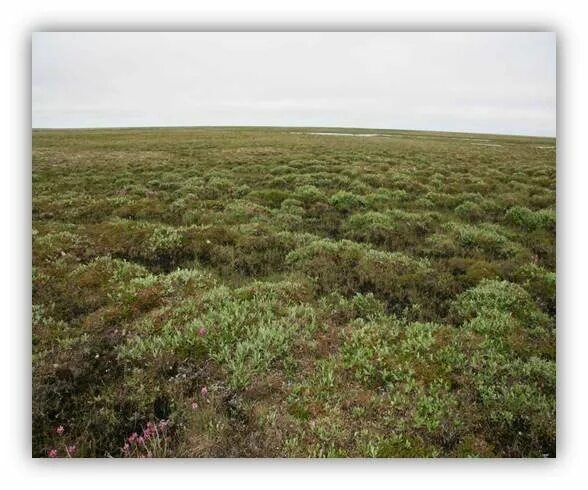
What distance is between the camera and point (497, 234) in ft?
26.4

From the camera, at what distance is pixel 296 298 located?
23.0 ft

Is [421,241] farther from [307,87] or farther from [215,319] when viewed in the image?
[215,319]

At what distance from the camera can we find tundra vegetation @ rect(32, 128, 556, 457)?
5.53 m

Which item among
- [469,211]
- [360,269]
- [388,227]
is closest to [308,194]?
[388,227]

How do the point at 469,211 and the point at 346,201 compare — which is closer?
the point at 469,211

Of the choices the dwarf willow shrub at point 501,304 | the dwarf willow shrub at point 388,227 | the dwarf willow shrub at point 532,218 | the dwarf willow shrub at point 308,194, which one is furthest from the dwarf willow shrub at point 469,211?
the dwarf willow shrub at point 308,194

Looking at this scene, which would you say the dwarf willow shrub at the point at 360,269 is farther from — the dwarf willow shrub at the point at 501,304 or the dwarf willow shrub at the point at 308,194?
the dwarf willow shrub at the point at 308,194

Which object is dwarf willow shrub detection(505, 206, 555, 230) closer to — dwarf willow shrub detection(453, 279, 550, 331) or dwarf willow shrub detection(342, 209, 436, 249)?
dwarf willow shrub detection(453, 279, 550, 331)

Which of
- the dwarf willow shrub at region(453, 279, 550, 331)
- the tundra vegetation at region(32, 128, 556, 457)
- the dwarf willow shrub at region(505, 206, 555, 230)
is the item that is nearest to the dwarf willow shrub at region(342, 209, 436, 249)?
the tundra vegetation at region(32, 128, 556, 457)

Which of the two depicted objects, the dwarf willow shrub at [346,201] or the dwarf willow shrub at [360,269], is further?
→ the dwarf willow shrub at [346,201]

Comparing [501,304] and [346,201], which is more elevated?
[346,201]

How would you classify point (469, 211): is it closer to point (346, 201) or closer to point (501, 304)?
point (346, 201)

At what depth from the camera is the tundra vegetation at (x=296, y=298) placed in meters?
5.53
